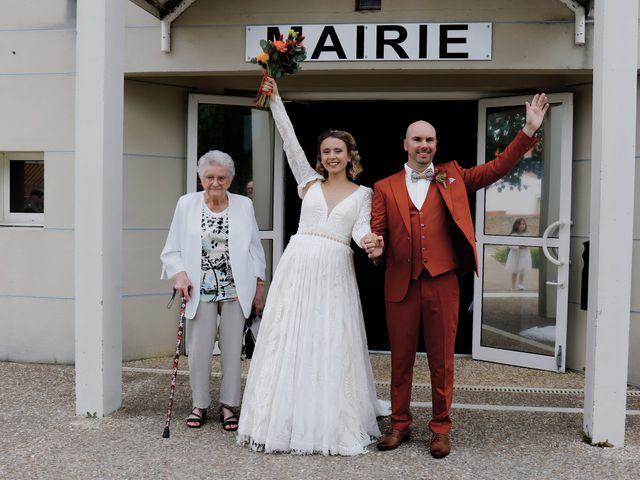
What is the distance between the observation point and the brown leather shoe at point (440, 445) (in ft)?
14.3

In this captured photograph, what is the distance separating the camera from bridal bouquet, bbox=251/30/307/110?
184 inches

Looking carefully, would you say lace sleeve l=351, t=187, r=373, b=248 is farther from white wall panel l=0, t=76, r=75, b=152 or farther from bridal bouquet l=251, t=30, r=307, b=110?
white wall panel l=0, t=76, r=75, b=152

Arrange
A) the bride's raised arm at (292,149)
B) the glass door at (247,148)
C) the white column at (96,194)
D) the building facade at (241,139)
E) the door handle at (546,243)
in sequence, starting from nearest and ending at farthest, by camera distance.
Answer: the bride's raised arm at (292,149), the white column at (96,194), the building facade at (241,139), the door handle at (546,243), the glass door at (247,148)

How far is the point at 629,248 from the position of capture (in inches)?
179

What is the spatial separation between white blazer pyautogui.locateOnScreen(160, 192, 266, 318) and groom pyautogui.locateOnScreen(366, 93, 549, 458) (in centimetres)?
98

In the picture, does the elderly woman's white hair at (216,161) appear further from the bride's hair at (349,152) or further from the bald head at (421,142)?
the bald head at (421,142)

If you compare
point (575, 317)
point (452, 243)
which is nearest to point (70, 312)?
point (452, 243)

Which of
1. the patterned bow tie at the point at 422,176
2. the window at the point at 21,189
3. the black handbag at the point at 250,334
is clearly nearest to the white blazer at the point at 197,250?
the black handbag at the point at 250,334

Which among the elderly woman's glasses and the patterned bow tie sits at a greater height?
the patterned bow tie

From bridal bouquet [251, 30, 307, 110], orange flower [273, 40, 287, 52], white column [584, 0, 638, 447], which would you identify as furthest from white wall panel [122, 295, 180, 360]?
white column [584, 0, 638, 447]

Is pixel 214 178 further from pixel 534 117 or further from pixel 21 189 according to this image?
pixel 21 189

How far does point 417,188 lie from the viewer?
4.51 metres

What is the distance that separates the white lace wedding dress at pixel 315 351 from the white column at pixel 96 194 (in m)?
1.20

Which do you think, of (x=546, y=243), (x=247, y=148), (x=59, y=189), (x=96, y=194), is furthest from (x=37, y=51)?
(x=546, y=243)
